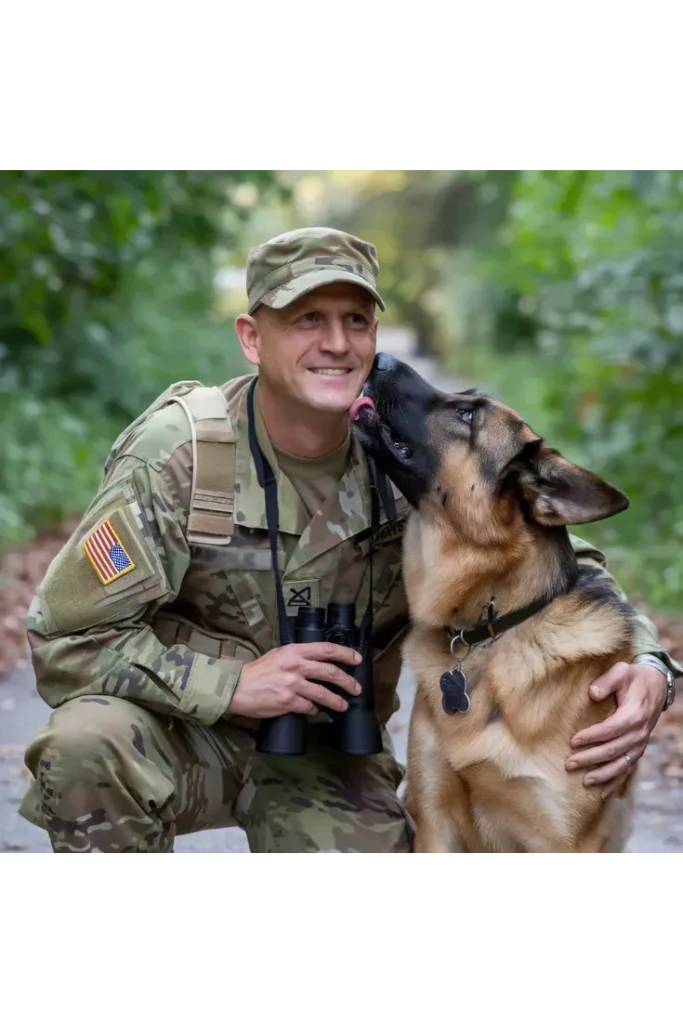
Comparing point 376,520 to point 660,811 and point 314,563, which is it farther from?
point 660,811

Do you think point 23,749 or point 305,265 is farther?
point 23,749

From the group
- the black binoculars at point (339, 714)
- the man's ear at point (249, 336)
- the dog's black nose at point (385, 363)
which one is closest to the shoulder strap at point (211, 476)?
the man's ear at point (249, 336)

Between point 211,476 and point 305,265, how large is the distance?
60 cm

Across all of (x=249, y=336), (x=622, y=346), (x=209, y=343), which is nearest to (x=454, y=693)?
(x=249, y=336)

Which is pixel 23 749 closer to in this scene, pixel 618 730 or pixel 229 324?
pixel 618 730

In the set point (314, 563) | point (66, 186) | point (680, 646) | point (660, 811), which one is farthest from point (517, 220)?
point (314, 563)

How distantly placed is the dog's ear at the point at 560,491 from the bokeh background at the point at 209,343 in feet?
5.17

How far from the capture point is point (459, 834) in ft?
10.5

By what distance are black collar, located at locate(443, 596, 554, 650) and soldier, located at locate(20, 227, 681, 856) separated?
0.28 m

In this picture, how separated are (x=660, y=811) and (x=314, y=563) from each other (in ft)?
6.36

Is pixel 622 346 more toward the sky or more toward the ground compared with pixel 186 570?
more toward the sky

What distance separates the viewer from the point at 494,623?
10.2 feet

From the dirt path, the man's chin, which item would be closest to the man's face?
the man's chin

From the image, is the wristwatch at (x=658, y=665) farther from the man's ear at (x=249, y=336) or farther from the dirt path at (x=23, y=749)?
the man's ear at (x=249, y=336)
